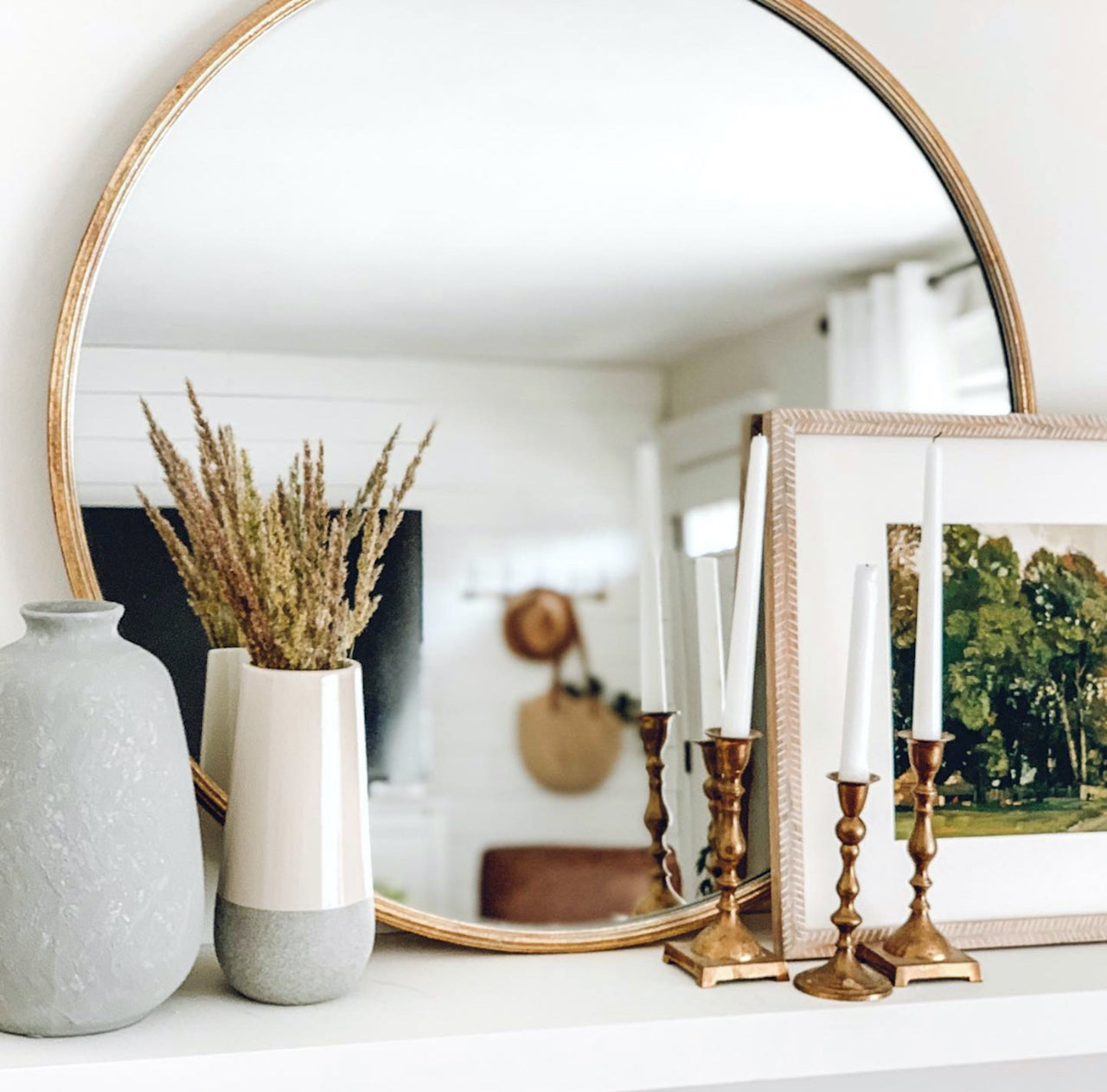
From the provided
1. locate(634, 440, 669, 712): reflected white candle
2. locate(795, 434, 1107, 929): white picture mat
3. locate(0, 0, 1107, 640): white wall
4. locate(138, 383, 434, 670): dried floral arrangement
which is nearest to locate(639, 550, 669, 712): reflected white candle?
locate(634, 440, 669, 712): reflected white candle

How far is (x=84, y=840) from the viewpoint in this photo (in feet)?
2.56

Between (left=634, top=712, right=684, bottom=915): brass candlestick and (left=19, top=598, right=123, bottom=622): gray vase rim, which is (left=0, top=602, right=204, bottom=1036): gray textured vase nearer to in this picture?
(left=19, top=598, right=123, bottom=622): gray vase rim

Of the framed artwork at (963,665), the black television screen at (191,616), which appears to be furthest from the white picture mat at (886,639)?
the black television screen at (191,616)

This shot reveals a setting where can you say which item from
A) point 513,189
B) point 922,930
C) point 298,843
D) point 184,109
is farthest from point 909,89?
point 298,843

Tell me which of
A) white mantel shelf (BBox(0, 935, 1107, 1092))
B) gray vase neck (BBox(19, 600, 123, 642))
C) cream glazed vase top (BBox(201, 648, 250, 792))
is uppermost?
gray vase neck (BBox(19, 600, 123, 642))

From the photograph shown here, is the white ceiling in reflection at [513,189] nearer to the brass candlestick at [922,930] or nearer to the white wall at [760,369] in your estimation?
the white wall at [760,369]

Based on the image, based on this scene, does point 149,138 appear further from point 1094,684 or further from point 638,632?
point 1094,684

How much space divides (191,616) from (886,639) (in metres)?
0.58

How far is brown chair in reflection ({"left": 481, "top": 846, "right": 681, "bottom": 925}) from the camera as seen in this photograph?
99 cm

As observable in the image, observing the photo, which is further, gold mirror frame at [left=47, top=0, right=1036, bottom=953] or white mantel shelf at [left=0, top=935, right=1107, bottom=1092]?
gold mirror frame at [left=47, top=0, right=1036, bottom=953]

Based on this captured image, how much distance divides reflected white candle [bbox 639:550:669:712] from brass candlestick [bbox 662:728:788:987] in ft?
0.23

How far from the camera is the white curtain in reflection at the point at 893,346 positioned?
1.09m

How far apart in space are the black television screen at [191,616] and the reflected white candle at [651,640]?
0.62 ft

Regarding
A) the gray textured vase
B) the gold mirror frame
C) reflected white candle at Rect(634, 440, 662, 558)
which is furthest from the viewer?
reflected white candle at Rect(634, 440, 662, 558)
